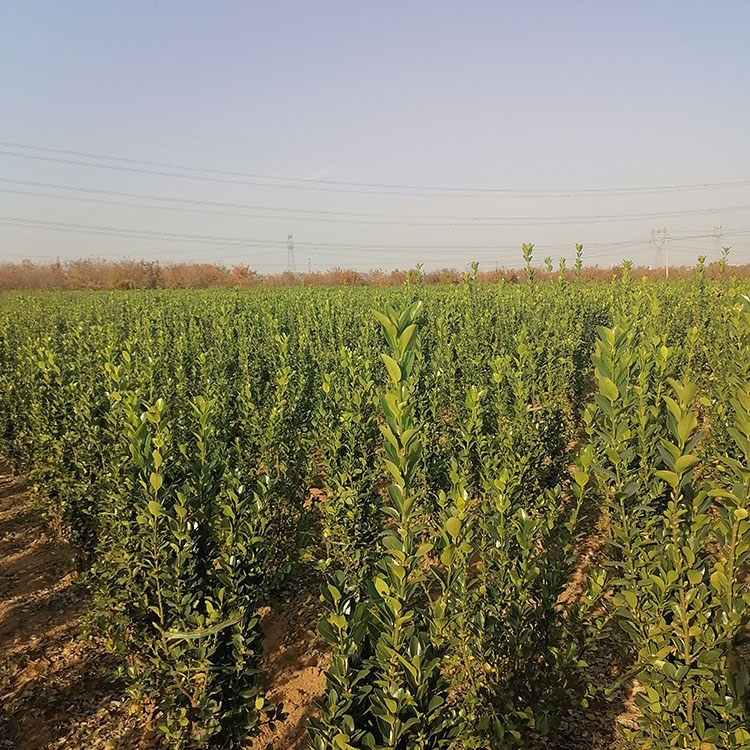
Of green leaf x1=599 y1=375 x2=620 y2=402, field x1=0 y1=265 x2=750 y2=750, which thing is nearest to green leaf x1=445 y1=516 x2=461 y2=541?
field x1=0 y1=265 x2=750 y2=750

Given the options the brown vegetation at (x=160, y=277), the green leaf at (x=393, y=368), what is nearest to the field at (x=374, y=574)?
the green leaf at (x=393, y=368)

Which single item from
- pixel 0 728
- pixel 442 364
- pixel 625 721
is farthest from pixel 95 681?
pixel 442 364

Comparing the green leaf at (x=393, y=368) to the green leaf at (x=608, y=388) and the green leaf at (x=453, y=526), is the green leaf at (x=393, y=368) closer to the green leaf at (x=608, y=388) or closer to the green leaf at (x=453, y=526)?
the green leaf at (x=453, y=526)

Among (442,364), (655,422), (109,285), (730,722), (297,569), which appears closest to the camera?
(730,722)

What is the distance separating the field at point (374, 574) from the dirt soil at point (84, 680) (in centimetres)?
2

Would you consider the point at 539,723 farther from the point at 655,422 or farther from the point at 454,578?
the point at 655,422

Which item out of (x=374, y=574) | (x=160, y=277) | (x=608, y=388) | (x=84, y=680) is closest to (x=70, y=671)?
(x=84, y=680)

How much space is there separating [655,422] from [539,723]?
7.50ft

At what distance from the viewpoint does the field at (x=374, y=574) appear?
181 centimetres

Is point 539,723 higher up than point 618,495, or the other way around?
point 618,495

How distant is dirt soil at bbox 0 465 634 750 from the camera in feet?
10.2

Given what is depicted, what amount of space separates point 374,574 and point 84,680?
219cm

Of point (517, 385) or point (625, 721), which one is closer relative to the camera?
point (625, 721)

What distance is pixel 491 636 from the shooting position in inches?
108
